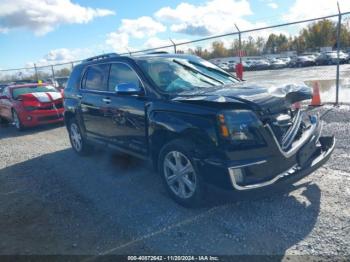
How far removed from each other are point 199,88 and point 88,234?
2.21 meters

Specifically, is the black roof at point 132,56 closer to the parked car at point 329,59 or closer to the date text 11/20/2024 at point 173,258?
the date text 11/20/2024 at point 173,258

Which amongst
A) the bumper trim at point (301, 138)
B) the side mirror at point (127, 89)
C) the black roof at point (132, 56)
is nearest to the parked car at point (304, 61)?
the black roof at point (132, 56)

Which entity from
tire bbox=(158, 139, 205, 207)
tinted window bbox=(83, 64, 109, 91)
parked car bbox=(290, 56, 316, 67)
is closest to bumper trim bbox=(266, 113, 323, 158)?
tire bbox=(158, 139, 205, 207)

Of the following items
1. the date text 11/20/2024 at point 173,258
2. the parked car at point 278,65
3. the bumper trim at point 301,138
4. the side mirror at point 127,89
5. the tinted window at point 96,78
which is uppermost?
the tinted window at point 96,78

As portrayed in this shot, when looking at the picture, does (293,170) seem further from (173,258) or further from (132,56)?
(132,56)

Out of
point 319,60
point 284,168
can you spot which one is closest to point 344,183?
point 284,168

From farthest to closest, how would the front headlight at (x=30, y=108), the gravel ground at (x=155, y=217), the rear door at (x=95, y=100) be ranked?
the front headlight at (x=30, y=108) → the rear door at (x=95, y=100) → the gravel ground at (x=155, y=217)

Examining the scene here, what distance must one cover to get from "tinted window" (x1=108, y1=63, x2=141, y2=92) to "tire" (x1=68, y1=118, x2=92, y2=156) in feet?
5.57

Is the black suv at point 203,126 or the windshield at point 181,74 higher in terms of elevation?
the windshield at point 181,74

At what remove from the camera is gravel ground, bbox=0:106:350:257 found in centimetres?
303

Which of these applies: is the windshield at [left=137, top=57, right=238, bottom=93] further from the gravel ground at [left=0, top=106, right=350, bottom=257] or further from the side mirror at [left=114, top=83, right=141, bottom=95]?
the gravel ground at [left=0, top=106, right=350, bottom=257]

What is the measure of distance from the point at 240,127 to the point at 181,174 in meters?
0.92

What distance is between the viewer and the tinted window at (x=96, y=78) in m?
5.18

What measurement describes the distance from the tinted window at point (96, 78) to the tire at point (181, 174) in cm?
198
